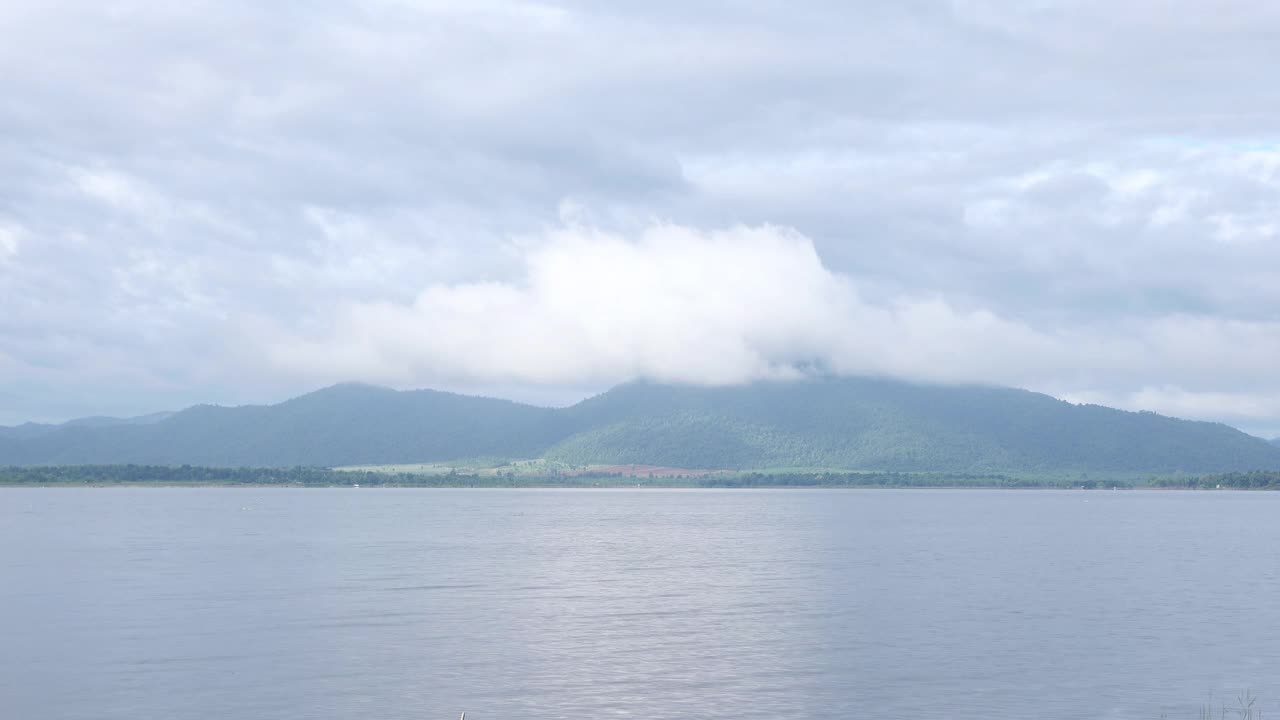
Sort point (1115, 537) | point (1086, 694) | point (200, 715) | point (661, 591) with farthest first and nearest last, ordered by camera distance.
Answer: point (1115, 537) < point (661, 591) < point (1086, 694) < point (200, 715)

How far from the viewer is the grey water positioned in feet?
159

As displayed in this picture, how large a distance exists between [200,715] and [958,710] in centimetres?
2733

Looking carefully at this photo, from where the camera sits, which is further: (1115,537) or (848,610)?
(1115,537)

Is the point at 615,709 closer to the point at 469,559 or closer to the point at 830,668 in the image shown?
the point at 830,668

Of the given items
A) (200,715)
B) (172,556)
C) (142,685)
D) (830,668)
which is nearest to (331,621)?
(142,685)

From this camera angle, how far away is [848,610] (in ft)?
247

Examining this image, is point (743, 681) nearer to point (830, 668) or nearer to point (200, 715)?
point (830, 668)

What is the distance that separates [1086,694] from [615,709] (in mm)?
18734

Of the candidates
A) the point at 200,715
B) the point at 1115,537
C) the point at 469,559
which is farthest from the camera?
the point at 1115,537

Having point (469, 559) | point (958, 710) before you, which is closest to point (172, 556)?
point (469, 559)

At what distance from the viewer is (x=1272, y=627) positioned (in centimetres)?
6975

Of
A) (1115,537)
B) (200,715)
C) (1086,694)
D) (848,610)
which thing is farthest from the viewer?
(1115,537)

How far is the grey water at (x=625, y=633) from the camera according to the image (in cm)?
4831

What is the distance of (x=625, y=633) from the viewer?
211 feet
